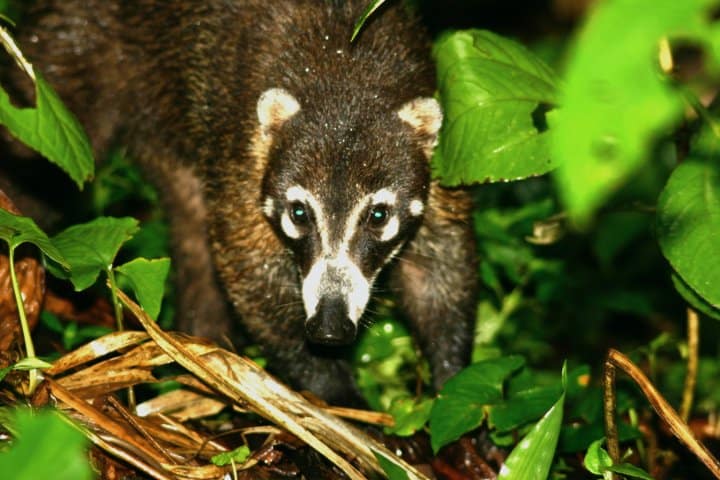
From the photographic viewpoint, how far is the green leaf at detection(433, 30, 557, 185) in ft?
13.0

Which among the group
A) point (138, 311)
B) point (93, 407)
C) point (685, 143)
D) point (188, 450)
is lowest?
point (188, 450)

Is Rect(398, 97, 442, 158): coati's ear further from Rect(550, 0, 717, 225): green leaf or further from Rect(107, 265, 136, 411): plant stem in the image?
Rect(550, 0, 717, 225): green leaf

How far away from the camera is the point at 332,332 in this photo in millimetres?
3971

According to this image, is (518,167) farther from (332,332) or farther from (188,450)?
(188,450)

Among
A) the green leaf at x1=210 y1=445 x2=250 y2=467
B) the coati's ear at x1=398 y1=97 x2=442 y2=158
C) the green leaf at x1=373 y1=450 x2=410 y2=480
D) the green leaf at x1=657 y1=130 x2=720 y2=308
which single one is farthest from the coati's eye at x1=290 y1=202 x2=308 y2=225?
the green leaf at x1=657 y1=130 x2=720 y2=308

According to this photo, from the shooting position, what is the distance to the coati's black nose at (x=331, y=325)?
3.97 meters

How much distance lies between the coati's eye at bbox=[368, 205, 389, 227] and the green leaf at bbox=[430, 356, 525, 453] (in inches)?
29.8

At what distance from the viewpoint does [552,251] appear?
18.8 feet

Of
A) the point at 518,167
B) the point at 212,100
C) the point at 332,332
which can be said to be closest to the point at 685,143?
the point at 518,167

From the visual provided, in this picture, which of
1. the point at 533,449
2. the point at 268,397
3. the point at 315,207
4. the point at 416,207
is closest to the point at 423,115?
the point at 416,207

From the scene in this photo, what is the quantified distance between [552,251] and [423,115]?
5.49 feet

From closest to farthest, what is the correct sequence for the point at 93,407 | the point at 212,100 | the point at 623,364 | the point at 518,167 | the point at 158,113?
the point at 623,364 < the point at 93,407 < the point at 518,167 < the point at 212,100 < the point at 158,113

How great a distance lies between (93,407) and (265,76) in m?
1.87

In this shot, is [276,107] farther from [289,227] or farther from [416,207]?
[416,207]
